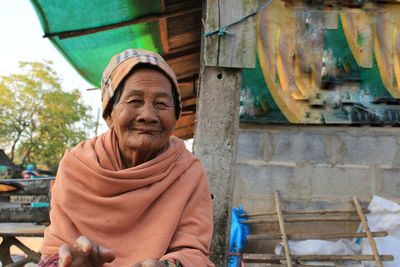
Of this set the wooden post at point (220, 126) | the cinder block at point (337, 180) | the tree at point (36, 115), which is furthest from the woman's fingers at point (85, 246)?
the tree at point (36, 115)

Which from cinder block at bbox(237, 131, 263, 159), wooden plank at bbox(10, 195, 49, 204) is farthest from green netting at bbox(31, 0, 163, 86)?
wooden plank at bbox(10, 195, 49, 204)

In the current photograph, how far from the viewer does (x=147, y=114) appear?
64.6 inches

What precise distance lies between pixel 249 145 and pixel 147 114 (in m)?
2.56

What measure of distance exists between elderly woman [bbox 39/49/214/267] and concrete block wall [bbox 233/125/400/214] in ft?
7.92

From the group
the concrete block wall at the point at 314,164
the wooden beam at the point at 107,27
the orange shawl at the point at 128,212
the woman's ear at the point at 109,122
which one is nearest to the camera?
the orange shawl at the point at 128,212

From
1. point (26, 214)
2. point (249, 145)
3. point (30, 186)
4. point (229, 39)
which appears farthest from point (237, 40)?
point (30, 186)

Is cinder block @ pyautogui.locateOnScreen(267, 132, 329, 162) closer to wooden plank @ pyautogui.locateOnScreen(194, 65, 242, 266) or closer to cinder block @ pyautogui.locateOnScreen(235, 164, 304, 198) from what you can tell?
cinder block @ pyautogui.locateOnScreen(235, 164, 304, 198)

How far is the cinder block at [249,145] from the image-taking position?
411cm

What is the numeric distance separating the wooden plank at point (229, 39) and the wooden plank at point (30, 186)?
354cm

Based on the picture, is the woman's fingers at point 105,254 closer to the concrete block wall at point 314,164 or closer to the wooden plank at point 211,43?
the wooden plank at point 211,43

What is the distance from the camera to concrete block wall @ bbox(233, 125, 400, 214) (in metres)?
4.10

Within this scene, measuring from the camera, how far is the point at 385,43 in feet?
12.0

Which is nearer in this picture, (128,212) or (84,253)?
(84,253)

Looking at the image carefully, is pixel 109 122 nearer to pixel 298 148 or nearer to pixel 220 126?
pixel 220 126
